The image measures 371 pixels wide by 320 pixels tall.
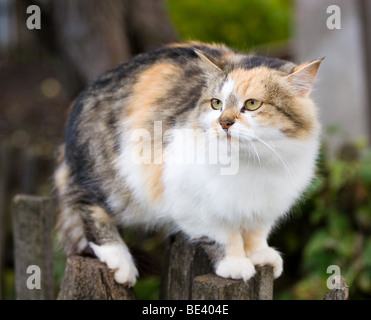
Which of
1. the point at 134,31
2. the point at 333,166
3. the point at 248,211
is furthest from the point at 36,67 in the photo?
the point at 248,211

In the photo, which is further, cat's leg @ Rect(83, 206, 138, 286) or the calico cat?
cat's leg @ Rect(83, 206, 138, 286)

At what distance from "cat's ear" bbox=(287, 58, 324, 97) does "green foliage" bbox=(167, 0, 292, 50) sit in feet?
18.5

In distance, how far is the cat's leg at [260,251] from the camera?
276 centimetres

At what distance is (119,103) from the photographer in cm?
299

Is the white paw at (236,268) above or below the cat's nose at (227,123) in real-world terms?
below

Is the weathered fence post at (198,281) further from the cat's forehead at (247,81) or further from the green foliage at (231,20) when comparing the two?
the green foliage at (231,20)

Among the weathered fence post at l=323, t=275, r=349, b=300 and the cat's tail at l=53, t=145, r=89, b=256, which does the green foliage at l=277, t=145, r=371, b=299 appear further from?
A: the weathered fence post at l=323, t=275, r=349, b=300

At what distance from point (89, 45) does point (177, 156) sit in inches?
108

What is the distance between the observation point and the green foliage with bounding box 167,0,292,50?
8.30m

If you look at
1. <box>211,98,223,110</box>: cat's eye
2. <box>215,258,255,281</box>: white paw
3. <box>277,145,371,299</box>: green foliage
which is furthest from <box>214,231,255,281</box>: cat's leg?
<box>277,145,371,299</box>: green foliage

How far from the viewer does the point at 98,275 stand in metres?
2.78

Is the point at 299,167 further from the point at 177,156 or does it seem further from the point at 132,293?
the point at 132,293

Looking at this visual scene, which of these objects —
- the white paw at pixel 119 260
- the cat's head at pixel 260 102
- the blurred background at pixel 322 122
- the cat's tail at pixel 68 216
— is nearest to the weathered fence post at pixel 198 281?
the white paw at pixel 119 260

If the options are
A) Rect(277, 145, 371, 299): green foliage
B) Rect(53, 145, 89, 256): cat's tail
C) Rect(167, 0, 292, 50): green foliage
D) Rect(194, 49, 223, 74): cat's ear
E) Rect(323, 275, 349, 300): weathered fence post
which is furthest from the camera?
Rect(167, 0, 292, 50): green foliage
